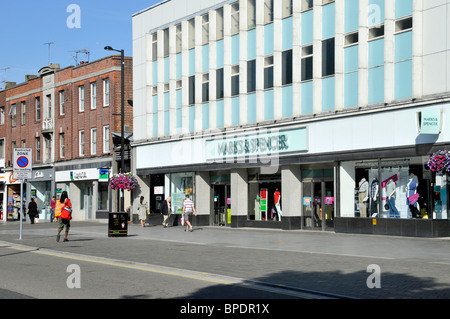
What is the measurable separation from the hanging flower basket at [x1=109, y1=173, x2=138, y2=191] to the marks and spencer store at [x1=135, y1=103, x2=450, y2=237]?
1.18 metres

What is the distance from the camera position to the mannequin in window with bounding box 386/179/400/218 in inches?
1035

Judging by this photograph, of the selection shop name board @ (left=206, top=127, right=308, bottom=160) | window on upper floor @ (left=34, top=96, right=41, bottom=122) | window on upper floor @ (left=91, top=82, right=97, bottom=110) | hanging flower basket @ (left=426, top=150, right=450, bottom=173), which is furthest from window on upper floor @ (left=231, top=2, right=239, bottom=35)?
window on upper floor @ (left=34, top=96, right=41, bottom=122)

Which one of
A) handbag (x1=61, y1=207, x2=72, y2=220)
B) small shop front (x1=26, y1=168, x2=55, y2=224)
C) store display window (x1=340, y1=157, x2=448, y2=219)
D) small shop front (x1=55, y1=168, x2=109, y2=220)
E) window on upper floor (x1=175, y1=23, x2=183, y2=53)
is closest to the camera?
handbag (x1=61, y1=207, x2=72, y2=220)

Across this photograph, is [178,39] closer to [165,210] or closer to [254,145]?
[254,145]

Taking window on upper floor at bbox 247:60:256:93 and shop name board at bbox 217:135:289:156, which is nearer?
shop name board at bbox 217:135:289:156

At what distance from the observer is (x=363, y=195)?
27.7 metres

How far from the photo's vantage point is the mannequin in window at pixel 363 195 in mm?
27531

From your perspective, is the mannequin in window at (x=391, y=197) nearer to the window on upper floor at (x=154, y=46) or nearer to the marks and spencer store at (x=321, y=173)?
the marks and spencer store at (x=321, y=173)

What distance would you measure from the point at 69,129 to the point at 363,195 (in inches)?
1135

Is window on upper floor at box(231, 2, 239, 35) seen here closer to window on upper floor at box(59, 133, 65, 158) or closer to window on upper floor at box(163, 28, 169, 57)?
window on upper floor at box(163, 28, 169, 57)

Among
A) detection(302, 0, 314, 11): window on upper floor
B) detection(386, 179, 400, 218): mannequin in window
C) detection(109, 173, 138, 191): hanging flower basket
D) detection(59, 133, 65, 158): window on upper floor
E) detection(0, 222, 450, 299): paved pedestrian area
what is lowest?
detection(0, 222, 450, 299): paved pedestrian area

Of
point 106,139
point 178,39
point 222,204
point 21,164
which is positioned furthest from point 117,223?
point 106,139

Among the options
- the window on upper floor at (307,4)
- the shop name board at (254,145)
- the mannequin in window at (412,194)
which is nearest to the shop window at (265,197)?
the shop name board at (254,145)
